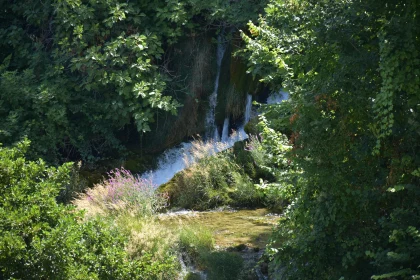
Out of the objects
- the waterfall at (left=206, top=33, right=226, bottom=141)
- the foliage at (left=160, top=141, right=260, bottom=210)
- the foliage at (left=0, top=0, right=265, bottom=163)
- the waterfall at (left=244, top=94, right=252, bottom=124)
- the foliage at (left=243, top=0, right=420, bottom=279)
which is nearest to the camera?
the foliage at (left=243, top=0, right=420, bottom=279)

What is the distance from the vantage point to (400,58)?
4.85 meters

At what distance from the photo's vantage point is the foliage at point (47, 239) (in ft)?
19.3

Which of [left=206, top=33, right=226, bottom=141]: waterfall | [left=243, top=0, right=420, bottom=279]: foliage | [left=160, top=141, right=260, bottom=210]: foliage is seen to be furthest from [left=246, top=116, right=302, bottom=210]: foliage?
[left=206, top=33, right=226, bottom=141]: waterfall

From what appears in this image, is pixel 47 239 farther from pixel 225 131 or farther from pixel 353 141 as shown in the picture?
pixel 225 131

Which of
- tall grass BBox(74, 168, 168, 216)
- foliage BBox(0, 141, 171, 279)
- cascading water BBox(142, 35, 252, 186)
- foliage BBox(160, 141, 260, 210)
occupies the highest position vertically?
cascading water BBox(142, 35, 252, 186)

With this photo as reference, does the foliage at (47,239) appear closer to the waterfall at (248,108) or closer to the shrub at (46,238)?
the shrub at (46,238)

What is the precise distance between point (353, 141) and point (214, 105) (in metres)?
8.51

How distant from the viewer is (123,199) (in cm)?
998

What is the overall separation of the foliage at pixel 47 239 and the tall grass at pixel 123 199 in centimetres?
273

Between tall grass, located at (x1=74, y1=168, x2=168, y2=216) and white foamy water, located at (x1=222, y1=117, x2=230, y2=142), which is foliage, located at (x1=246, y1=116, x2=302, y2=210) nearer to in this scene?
tall grass, located at (x1=74, y1=168, x2=168, y2=216)

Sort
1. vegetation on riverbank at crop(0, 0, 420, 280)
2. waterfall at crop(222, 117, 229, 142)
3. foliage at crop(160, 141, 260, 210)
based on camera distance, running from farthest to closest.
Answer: waterfall at crop(222, 117, 229, 142) → foliage at crop(160, 141, 260, 210) → vegetation on riverbank at crop(0, 0, 420, 280)

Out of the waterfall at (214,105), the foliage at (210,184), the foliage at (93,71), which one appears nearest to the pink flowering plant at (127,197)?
the foliage at (210,184)

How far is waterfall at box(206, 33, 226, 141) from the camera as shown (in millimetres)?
13852

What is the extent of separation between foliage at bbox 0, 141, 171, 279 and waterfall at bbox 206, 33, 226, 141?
7.09 metres
